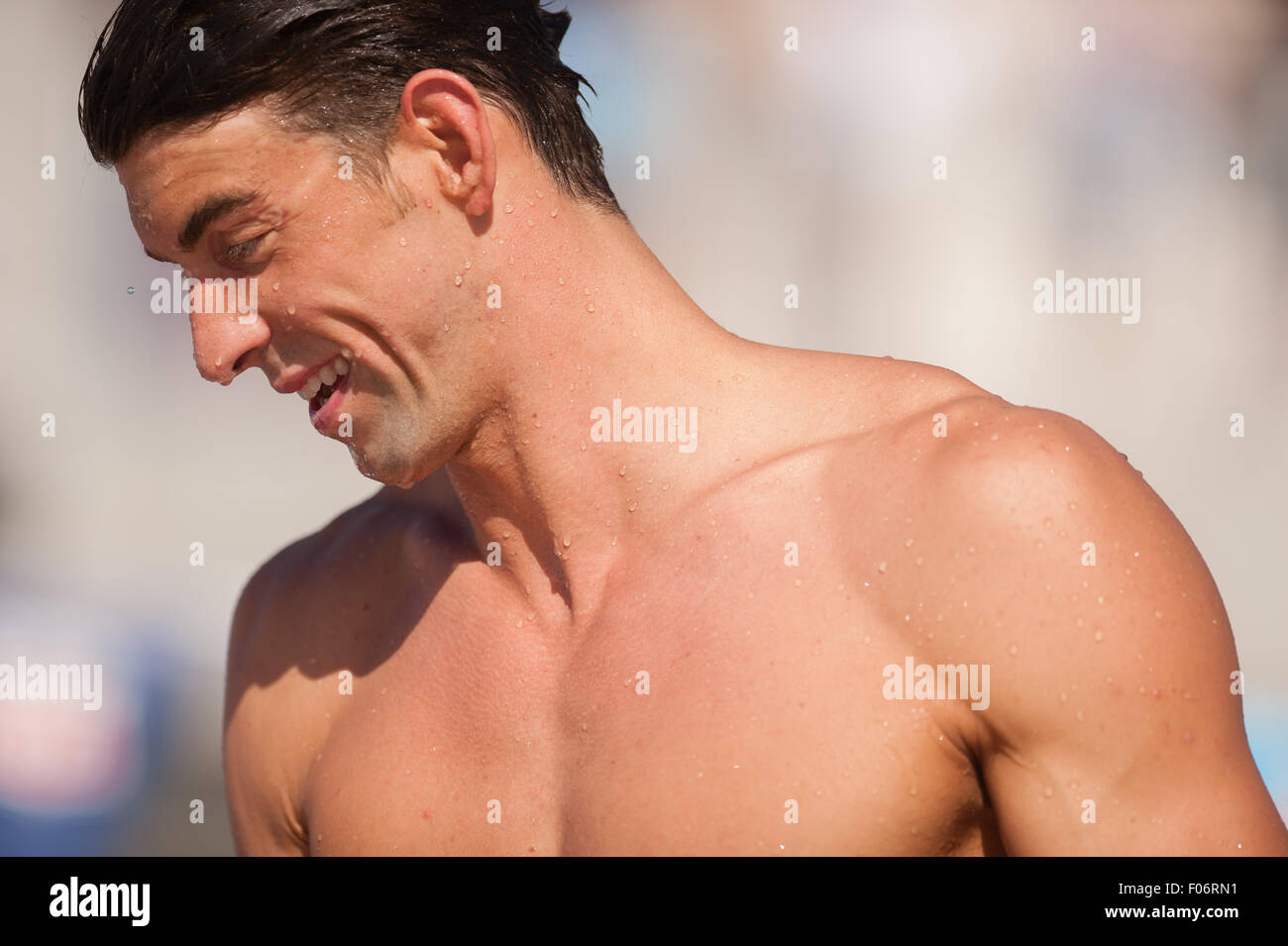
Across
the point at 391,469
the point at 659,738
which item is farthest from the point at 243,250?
the point at 659,738

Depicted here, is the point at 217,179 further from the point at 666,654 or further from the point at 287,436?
the point at 287,436

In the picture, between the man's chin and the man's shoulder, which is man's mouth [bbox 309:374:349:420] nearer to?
the man's chin

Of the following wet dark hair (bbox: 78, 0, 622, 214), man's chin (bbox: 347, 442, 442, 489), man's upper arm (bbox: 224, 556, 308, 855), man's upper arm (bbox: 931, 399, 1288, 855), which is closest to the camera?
man's upper arm (bbox: 931, 399, 1288, 855)

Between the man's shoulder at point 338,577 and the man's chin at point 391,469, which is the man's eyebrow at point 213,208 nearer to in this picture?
the man's chin at point 391,469

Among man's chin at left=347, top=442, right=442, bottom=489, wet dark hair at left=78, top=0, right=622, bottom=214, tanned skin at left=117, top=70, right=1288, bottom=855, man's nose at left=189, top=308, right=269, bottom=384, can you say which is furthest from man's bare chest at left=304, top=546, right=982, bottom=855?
wet dark hair at left=78, top=0, right=622, bottom=214

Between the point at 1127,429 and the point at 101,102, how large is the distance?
4.22 meters

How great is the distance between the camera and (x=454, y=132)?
1.29 metres

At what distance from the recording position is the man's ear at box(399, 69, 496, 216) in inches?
50.2

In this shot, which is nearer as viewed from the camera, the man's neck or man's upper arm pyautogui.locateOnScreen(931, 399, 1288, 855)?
man's upper arm pyautogui.locateOnScreen(931, 399, 1288, 855)

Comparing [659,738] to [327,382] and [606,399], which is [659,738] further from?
[327,382]

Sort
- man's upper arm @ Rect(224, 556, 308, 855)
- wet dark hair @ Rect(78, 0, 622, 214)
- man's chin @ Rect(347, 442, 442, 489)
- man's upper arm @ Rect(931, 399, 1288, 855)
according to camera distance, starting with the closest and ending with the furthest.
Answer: man's upper arm @ Rect(931, 399, 1288, 855) → wet dark hair @ Rect(78, 0, 622, 214) → man's chin @ Rect(347, 442, 442, 489) → man's upper arm @ Rect(224, 556, 308, 855)

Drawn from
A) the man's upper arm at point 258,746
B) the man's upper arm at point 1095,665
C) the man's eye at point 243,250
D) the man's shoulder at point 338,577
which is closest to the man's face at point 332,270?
the man's eye at point 243,250

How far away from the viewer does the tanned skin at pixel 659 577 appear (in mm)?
1072

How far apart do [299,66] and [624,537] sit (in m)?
0.59
